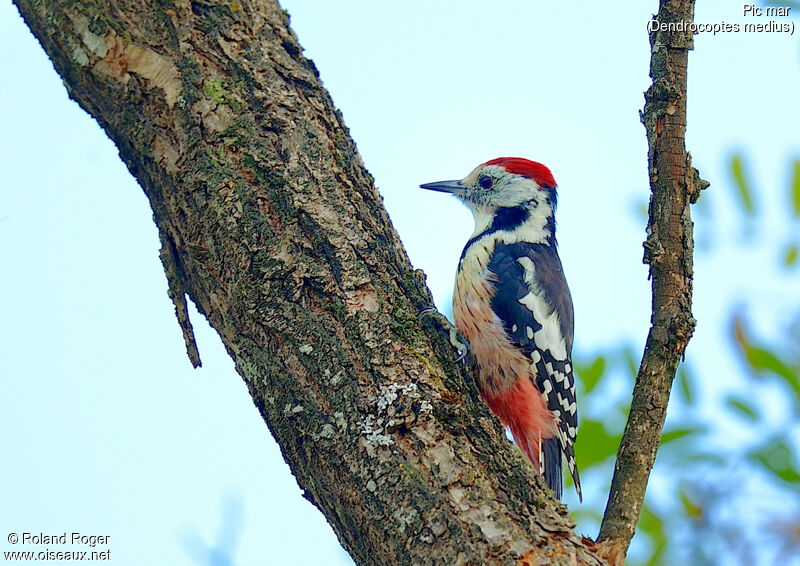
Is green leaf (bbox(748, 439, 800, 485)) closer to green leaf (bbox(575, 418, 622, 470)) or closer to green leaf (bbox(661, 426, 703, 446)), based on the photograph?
green leaf (bbox(661, 426, 703, 446))

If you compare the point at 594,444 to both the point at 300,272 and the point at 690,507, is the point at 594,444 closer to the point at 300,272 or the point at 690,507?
the point at 690,507

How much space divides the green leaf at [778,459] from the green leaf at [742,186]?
907 millimetres

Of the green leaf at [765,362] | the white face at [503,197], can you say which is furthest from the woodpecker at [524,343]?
the green leaf at [765,362]

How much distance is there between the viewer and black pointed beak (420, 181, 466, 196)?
461 centimetres

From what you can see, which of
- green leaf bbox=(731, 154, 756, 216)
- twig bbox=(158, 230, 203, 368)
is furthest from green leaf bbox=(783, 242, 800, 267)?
twig bbox=(158, 230, 203, 368)

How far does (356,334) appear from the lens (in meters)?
2.15

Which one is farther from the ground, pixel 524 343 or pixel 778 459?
pixel 524 343

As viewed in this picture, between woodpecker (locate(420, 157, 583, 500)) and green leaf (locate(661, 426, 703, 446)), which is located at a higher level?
woodpecker (locate(420, 157, 583, 500))

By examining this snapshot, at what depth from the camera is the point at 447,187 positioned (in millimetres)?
4656

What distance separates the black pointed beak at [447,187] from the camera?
15.1 ft

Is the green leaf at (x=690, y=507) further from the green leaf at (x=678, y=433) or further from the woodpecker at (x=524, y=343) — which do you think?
the woodpecker at (x=524, y=343)

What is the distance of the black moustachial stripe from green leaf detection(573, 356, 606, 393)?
90 cm

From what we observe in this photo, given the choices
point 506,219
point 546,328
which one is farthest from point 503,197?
point 546,328

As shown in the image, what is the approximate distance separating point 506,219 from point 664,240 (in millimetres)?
2001
